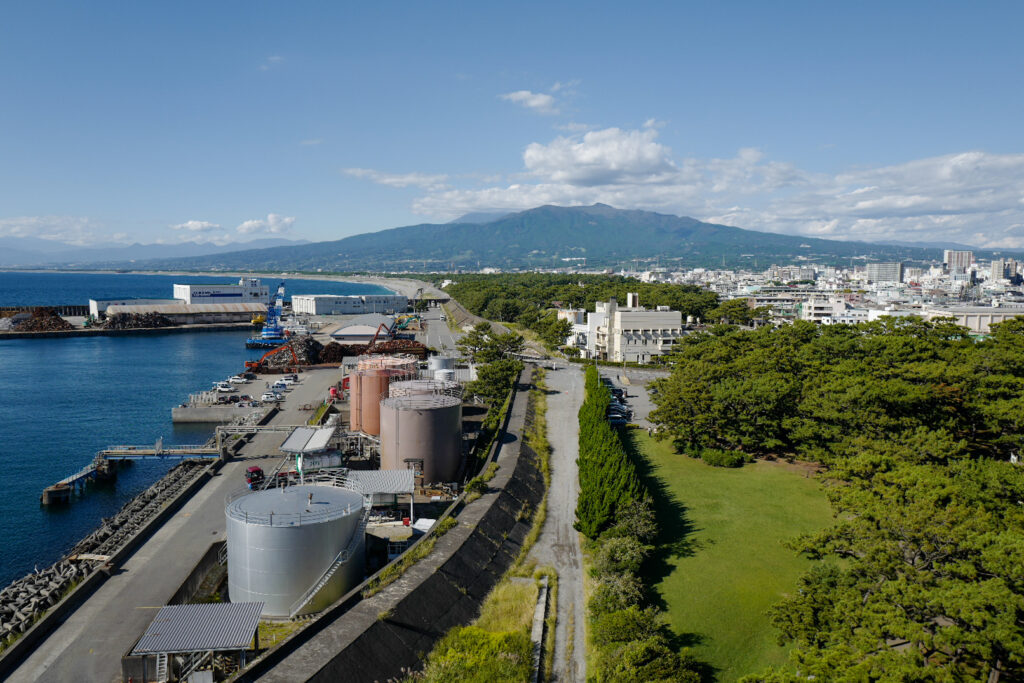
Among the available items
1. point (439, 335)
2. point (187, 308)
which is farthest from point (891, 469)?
point (187, 308)

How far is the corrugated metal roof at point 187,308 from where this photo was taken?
95250mm

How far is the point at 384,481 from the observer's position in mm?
21641

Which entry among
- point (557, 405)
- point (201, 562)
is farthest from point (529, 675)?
point (557, 405)

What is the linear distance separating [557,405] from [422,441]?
1561 cm

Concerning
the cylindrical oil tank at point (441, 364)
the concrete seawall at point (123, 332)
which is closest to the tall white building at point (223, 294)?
the concrete seawall at point (123, 332)

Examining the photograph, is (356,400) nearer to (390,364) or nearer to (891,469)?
(390,364)

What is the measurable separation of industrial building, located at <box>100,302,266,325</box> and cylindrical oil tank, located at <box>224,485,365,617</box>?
298 feet

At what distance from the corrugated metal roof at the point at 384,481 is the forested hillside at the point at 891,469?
1152 cm

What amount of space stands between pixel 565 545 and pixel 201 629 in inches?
434

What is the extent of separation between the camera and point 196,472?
29.1 metres

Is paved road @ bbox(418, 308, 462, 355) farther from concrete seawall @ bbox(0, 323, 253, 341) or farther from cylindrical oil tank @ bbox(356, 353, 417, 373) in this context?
concrete seawall @ bbox(0, 323, 253, 341)

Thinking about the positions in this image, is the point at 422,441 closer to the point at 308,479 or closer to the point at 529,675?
the point at 308,479

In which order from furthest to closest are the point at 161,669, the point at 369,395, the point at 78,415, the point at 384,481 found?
1. the point at 78,415
2. the point at 369,395
3. the point at 384,481
4. the point at 161,669

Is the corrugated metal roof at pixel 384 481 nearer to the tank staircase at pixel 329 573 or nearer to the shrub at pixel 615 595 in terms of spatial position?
the tank staircase at pixel 329 573
